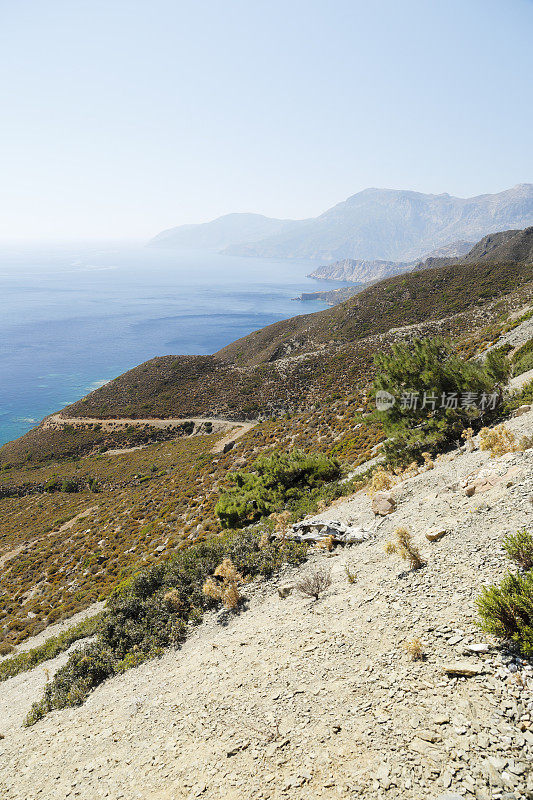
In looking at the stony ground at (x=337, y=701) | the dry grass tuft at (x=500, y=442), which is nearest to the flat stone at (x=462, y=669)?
the stony ground at (x=337, y=701)

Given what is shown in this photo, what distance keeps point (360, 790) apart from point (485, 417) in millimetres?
13633

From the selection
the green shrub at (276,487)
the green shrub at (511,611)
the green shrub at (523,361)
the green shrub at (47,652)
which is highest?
the green shrub at (523,361)

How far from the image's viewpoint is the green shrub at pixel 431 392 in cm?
1447

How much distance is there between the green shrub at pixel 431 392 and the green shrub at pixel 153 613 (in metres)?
7.13

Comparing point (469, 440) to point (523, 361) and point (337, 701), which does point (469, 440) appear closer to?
point (523, 361)

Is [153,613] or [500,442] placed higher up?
[500,442]

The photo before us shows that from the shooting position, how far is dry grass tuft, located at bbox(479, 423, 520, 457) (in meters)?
10.1

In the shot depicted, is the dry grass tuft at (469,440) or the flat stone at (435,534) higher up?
the dry grass tuft at (469,440)

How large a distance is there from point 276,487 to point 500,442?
36.1 ft

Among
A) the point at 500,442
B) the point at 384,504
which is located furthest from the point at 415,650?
the point at 500,442

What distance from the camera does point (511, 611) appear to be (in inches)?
173

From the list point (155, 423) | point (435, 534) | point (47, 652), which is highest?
point (435, 534)

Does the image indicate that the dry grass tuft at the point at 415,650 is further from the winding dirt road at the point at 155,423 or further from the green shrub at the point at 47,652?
the winding dirt road at the point at 155,423

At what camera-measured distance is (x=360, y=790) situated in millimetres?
3691
